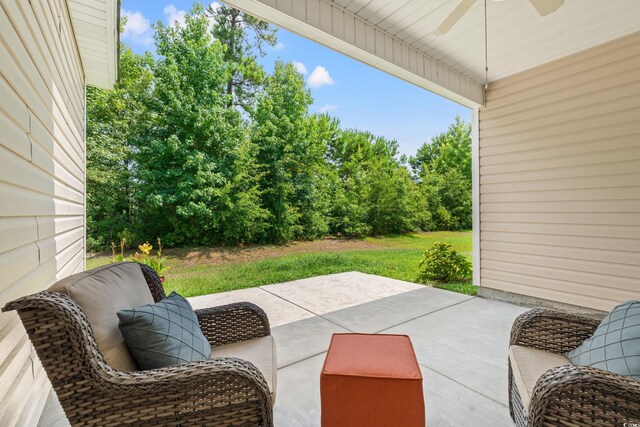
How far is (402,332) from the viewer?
285cm

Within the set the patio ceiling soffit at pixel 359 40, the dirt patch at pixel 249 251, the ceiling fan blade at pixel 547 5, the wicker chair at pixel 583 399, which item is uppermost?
the patio ceiling soffit at pixel 359 40

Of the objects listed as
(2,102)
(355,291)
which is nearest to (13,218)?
(2,102)

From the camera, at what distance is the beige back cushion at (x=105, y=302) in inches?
43.2

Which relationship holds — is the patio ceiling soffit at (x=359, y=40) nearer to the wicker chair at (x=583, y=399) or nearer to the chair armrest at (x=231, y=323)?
the chair armrest at (x=231, y=323)

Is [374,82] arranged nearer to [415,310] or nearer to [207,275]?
[207,275]

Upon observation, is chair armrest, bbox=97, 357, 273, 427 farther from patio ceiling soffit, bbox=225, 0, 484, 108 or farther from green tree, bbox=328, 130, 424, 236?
green tree, bbox=328, 130, 424, 236

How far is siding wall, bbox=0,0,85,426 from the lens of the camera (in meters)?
1.20

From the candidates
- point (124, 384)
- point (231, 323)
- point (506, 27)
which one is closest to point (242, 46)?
point (506, 27)

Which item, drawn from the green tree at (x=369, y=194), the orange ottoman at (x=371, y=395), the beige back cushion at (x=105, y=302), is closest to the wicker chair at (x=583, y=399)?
the orange ottoman at (x=371, y=395)

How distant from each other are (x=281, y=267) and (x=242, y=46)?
6040mm

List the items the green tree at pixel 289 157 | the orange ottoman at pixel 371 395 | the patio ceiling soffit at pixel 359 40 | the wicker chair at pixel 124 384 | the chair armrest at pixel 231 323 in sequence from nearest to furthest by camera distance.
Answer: the wicker chair at pixel 124 384
the orange ottoman at pixel 371 395
the chair armrest at pixel 231 323
the patio ceiling soffit at pixel 359 40
the green tree at pixel 289 157

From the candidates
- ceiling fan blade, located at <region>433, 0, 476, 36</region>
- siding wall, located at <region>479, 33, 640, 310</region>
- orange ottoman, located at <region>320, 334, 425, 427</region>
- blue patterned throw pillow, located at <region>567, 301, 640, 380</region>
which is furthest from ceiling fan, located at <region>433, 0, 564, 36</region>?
orange ottoman, located at <region>320, 334, 425, 427</region>

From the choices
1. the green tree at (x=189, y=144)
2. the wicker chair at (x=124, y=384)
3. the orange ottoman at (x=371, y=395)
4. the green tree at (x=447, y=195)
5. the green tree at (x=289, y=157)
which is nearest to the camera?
the wicker chair at (x=124, y=384)

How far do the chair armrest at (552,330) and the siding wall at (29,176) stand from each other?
90.7 inches
